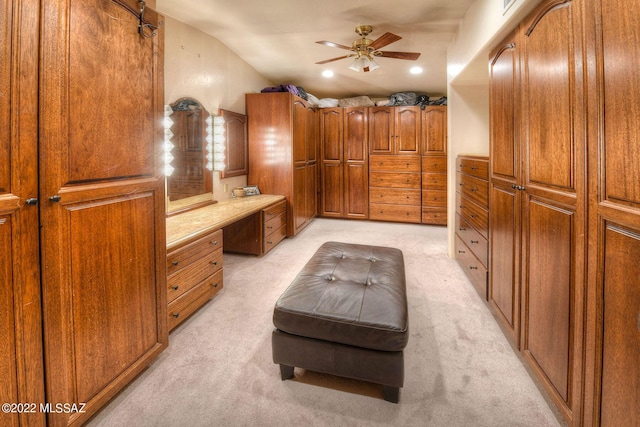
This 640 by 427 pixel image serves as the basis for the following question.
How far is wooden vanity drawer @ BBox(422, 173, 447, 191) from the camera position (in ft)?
18.3

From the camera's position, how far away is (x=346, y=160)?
601cm

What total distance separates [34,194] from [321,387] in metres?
1.50

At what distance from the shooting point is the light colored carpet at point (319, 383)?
1.52m

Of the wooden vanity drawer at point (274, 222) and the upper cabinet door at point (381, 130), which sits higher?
the upper cabinet door at point (381, 130)

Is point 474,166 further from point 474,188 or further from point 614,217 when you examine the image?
point 614,217

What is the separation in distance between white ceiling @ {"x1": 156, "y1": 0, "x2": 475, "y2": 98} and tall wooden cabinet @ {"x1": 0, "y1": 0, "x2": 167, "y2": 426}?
1618mm

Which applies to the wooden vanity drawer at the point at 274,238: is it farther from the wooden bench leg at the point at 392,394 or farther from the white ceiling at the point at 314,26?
the wooden bench leg at the point at 392,394

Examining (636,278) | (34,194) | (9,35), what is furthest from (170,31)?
(636,278)

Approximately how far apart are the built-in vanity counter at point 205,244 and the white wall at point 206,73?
532 mm

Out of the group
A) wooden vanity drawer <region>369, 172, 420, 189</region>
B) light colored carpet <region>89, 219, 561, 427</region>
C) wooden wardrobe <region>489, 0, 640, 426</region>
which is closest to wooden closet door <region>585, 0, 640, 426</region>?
wooden wardrobe <region>489, 0, 640, 426</region>

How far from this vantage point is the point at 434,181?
5.63 m

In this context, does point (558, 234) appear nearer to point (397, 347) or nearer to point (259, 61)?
point (397, 347)

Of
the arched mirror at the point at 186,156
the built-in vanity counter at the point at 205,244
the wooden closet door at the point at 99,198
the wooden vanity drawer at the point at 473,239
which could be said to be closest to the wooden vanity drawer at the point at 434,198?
the wooden vanity drawer at the point at 473,239

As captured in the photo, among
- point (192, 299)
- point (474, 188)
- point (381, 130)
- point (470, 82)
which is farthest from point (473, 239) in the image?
point (381, 130)
